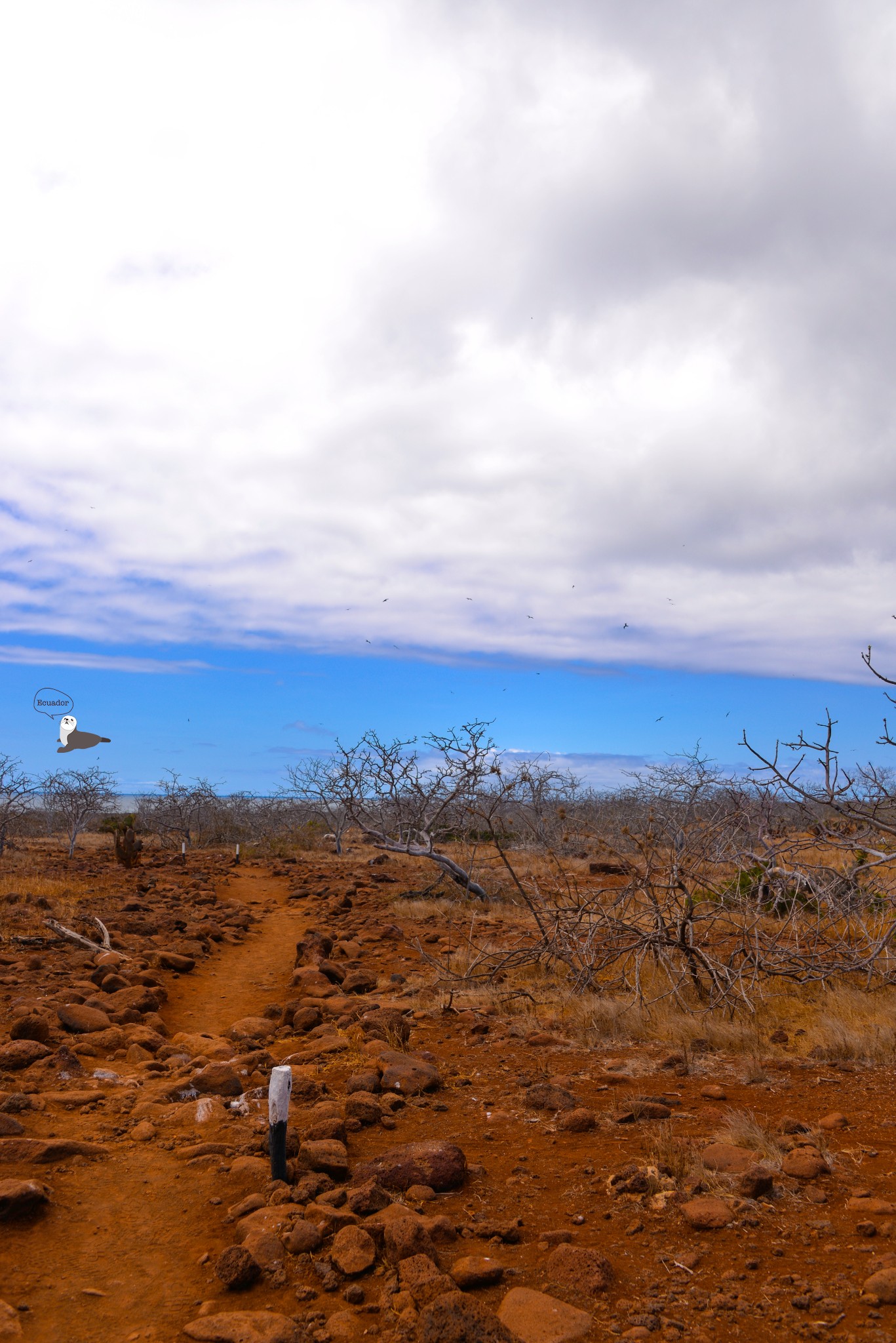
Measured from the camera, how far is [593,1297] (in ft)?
10.5

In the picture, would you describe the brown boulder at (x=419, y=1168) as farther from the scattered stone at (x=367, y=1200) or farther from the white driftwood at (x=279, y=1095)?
the white driftwood at (x=279, y=1095)

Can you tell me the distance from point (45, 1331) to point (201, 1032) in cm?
475

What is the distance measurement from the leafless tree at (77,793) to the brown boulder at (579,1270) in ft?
86.5

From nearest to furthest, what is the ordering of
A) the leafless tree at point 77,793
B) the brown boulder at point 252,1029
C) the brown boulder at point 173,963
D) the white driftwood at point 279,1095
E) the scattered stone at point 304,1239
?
the scattered stone at point 304,1239, the white driftwood at point 279,1095, the brown boulder at point 252,1029, the brown boulder at point 173,963, the leafless tree at point 77,793

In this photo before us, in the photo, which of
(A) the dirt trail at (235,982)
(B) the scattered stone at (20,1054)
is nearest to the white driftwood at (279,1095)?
(B) the scattered stone at (20,1054)

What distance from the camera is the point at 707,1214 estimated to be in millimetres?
3670

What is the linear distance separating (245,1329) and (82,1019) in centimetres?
494

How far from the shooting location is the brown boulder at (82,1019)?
23.6 ft

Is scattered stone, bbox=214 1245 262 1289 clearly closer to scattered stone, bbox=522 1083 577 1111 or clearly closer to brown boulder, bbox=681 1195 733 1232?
brown boulder, bbox=681 1195 733 1232

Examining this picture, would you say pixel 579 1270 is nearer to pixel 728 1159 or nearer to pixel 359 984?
pixel 728 1159

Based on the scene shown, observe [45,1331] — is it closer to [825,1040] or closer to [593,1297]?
[593,1297]

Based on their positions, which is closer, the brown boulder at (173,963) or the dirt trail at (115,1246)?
the dirt trail at (115,1246)

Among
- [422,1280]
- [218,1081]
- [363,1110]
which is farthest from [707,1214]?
[218,1081]

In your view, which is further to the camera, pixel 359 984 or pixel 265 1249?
pixel 359 984
